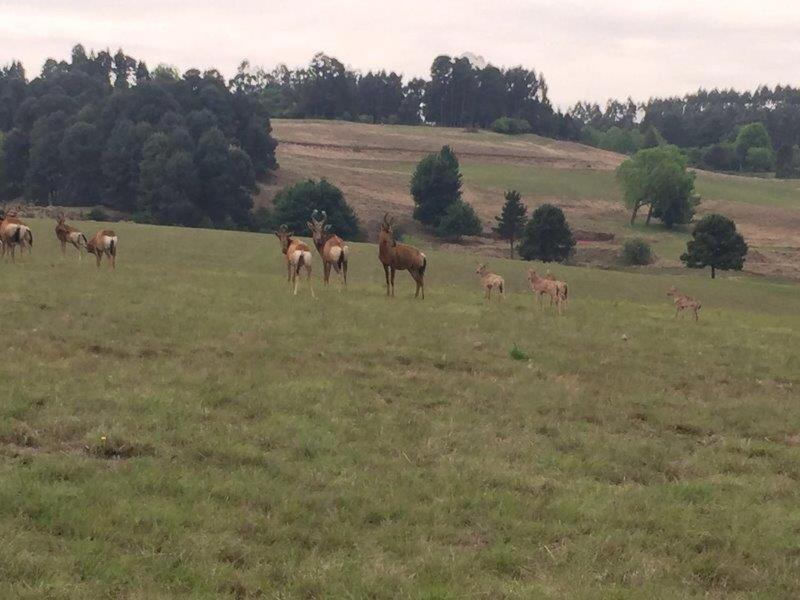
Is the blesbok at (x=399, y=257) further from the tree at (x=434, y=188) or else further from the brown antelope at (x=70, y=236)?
the tree at (x=434, y=188)

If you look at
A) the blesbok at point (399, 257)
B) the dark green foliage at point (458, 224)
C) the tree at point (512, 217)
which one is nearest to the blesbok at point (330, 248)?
the blesbok at point (399, 257)

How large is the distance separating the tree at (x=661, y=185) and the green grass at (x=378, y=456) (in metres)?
90.6

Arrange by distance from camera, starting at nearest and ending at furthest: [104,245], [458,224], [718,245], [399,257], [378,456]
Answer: [378,456]
[399,257]
[104,245]
[718,245]
[458,224]

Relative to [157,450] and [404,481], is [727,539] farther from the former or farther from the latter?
[157,450]

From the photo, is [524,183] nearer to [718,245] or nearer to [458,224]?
[458,224]

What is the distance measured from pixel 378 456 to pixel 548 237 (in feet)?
227

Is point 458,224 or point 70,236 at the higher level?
point 70,236

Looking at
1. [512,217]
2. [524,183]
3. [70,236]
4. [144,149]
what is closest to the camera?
[70,236]

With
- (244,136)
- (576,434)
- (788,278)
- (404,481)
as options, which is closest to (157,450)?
(404,481)

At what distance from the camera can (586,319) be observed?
943 inches

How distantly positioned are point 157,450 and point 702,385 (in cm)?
1043

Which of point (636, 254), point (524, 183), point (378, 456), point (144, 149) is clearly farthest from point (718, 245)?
point (524, 183)

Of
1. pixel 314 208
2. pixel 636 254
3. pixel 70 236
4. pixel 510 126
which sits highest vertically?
pixel 510 126

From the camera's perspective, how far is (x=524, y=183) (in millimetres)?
129250
